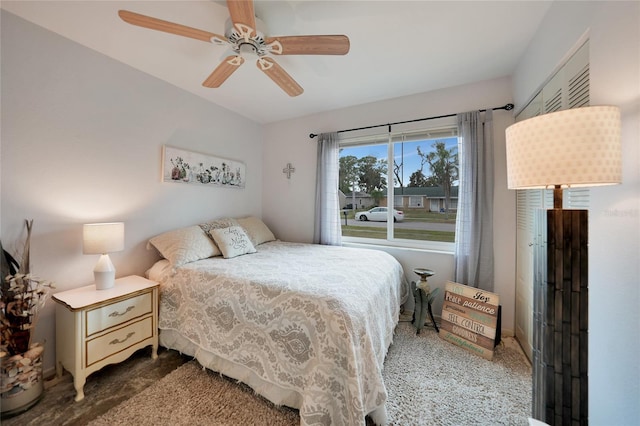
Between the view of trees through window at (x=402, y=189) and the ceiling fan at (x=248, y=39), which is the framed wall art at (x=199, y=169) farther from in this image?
the view of trees through window at (x=402, y=189)

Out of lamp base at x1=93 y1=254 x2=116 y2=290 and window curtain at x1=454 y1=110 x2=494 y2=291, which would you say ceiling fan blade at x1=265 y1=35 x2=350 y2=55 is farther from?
lamp base at x1=93 y1=254 x2=116 y2=290

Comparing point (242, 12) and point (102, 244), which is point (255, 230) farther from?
point (242, 12)

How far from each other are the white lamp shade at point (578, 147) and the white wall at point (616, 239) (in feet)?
0.71

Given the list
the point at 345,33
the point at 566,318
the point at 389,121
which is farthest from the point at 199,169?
the point at 566,318

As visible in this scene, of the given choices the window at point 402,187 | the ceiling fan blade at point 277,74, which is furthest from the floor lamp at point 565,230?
the window at point 402,187

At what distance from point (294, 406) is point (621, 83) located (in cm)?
219

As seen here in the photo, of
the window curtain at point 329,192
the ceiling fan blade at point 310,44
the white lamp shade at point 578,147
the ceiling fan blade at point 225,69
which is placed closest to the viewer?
the white lamp shade at point 578,147

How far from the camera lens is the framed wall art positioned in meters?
2.47

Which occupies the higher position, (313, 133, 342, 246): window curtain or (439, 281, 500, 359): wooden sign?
(313, 133, 342, 246): window curtain

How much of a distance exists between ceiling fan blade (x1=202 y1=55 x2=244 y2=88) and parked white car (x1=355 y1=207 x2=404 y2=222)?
7.19ft

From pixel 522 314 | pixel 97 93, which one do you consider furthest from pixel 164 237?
pixel 522 314

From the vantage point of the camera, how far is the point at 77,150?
6.07 ft

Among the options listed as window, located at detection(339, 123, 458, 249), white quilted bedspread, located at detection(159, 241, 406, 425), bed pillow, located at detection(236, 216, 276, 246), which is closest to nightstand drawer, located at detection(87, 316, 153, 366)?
white quilted bedspread, located at detection(159, 241, 406, 425)

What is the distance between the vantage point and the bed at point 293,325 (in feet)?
3.98
